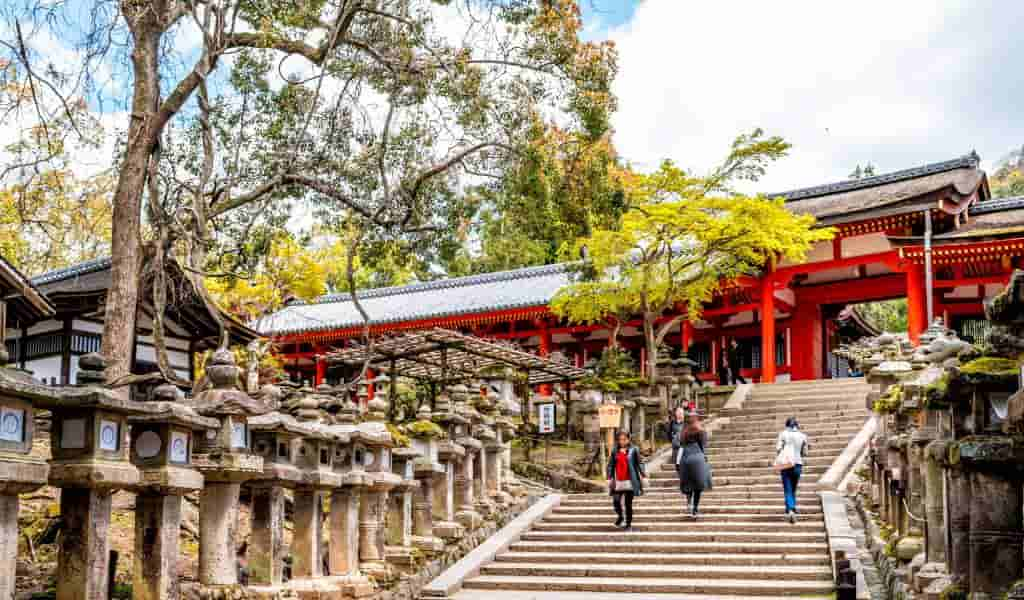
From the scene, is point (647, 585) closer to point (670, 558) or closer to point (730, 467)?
point (670, 558)

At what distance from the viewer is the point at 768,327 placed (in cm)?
2672

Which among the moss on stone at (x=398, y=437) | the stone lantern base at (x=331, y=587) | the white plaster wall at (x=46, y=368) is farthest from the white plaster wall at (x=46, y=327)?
the stone lantern base at (x=331, y=587)

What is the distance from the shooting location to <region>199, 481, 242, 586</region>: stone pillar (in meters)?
7.84

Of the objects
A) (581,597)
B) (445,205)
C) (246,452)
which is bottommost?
(581,597)

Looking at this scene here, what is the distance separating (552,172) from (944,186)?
14197 millimetres

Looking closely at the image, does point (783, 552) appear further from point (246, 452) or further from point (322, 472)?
point (246, 452)

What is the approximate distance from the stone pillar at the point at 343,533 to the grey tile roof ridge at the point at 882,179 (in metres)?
21.7

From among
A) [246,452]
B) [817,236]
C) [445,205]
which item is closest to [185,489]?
[246,452]

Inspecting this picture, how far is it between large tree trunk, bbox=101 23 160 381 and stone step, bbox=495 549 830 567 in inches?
230

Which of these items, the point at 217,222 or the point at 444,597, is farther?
the point at 217,222

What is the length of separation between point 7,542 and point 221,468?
2.22 meters

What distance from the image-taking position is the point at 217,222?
47.6ft

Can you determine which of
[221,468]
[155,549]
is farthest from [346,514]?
[155,549]

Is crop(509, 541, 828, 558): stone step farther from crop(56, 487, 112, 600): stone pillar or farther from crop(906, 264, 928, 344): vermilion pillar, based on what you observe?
crop(906, 264, 928, 344): vermilion pillar
